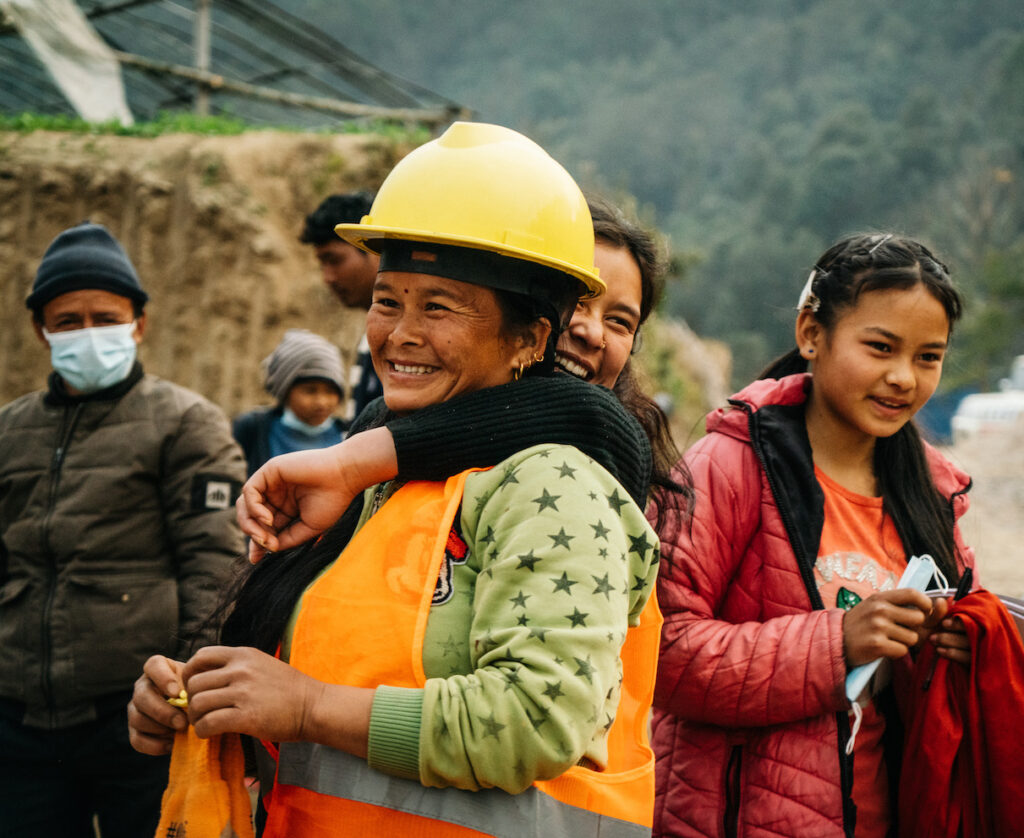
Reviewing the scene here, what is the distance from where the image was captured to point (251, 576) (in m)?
1.74

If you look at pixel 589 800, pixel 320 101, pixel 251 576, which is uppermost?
pixel 320 101

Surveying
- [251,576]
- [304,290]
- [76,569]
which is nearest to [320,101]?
[304,290]

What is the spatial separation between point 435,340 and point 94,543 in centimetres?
174

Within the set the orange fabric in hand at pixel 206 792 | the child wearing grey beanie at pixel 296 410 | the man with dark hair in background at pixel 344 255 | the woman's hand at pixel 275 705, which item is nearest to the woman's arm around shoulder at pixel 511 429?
the woman's hand at pixel 275 705

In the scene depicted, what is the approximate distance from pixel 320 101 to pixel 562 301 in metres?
13.1

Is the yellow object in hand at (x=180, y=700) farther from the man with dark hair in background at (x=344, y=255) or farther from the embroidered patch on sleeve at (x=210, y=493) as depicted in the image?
the man with dark hair in background at (x=344, y=255)

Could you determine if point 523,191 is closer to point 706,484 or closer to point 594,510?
point 594,510

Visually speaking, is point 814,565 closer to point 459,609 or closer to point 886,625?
point 886,625

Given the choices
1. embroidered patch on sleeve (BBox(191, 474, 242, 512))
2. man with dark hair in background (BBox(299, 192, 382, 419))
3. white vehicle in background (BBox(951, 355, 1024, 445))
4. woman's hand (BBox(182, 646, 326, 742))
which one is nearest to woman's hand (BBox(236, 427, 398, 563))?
woman's hand (BBox(182, 646, 326, 742))

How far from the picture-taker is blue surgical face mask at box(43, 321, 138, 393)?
2.90 m

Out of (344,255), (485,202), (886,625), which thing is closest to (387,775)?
(485,202)

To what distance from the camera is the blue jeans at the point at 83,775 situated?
2.68 m

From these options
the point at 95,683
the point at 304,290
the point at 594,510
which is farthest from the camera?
the point at 304,290

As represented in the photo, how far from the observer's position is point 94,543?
2.81 m
